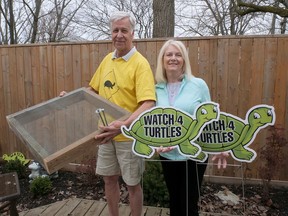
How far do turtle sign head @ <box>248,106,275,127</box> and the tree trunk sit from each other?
2839 mm

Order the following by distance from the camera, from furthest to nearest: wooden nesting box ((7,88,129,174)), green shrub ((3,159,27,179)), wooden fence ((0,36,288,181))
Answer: green shrub ((3,159,27,179)) → wooden fence ((0,36,288,181)) → wooden nesting box ((7,88,129,174))

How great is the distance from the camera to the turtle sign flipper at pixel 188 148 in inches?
76.4

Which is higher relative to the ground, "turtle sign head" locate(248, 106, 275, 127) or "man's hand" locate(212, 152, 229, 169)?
"turtle sign head" locate(248, 106, 275, 127)

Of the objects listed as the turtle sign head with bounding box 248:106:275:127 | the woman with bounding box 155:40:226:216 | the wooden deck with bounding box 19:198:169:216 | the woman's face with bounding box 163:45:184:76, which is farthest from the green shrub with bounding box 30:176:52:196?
the turtle sign head with bounding box 248:106:275:127

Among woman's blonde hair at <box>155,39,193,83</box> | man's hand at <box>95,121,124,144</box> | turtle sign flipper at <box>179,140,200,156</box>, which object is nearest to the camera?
man's hand at <box>95,121,124,144</box>

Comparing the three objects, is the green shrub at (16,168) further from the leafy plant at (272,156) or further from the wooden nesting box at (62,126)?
the leafy plant at (272,156)

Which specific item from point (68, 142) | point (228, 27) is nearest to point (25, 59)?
point (68, 142)

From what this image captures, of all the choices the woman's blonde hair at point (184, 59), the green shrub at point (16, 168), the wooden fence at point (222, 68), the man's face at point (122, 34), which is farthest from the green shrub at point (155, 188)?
the green shrub at point (16, 168)

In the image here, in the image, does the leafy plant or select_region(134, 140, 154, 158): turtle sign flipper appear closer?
select_region(134, 140, 154, 158): turtle sign flipper

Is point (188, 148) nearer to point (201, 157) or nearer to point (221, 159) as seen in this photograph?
point (201, 157)

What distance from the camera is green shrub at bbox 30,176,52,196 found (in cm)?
378

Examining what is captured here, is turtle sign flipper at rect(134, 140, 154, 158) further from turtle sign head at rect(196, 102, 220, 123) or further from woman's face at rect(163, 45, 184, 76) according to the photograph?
woman's face at rect(163, 45, 184, 76)

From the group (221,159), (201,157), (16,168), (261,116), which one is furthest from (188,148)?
(16,168)

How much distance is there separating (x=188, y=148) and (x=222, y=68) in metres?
2.06
